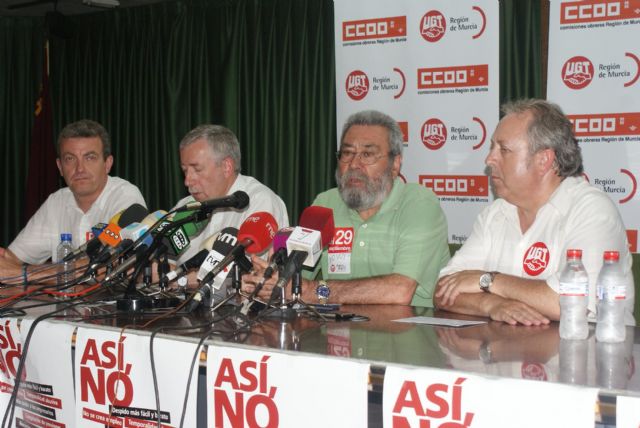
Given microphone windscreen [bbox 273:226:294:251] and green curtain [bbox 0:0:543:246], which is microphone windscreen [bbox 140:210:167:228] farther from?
green curtain [bbox 0:0:543:246]

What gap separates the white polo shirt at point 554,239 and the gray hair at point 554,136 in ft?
0.21

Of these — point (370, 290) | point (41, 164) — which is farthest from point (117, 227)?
point (41, 164)

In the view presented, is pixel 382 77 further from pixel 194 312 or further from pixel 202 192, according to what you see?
pixel 194 312

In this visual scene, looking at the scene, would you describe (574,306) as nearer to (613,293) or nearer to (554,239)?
(613,293)

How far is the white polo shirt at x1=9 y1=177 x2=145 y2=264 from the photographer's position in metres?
4.48

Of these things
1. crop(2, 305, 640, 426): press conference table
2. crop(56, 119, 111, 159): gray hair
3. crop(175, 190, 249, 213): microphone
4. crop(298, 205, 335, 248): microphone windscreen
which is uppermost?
crop(56, 119, 111, 159): gray hair

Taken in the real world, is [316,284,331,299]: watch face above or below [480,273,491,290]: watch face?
below

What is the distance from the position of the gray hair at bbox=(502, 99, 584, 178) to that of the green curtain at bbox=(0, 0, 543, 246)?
6.63ft

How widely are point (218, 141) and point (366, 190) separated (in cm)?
97

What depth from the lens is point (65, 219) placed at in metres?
4.59

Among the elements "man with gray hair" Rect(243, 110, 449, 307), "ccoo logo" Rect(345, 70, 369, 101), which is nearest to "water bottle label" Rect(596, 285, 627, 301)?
"man with gray hair" Rect(243, 110, 449, 307)

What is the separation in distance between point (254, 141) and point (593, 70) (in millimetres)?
2687

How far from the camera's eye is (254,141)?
6.02 metres

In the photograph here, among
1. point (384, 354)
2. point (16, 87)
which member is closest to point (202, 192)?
point (384, 354)
